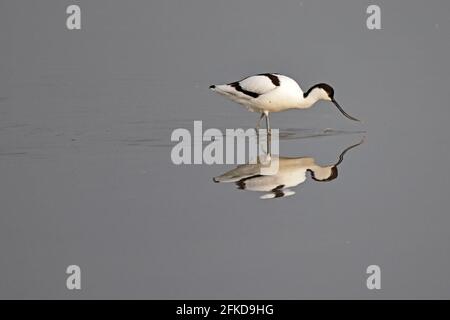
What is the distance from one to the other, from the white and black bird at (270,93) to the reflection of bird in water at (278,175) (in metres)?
1.16

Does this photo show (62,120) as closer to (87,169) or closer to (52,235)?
(87,169)

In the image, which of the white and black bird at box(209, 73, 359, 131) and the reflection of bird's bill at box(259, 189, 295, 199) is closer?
the reflection of bird's bill at box(259, 189, 295, 199)

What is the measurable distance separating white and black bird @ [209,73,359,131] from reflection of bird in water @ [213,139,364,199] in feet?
3.79

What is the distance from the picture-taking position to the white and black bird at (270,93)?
36.6ft

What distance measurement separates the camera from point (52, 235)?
8102 millimetres

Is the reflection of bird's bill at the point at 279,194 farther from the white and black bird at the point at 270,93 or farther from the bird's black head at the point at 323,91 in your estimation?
the bird's black head at the point at 323,91

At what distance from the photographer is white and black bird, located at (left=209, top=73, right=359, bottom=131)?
11141 mm

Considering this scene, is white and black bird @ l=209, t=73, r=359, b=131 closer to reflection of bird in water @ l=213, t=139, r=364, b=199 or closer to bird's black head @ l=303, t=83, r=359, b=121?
bird's black head @ l=303, t=83, r=359, b=121

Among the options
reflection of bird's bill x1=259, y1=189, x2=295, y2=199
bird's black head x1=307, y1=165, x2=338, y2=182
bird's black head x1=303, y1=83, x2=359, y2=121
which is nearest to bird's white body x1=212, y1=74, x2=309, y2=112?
bird's black head x1=303, y1=83, x2=359, y2=121

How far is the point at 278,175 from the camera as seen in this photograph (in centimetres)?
952

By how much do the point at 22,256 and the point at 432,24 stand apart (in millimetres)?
8403

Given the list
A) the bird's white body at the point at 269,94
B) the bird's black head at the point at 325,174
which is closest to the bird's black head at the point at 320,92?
the bird's white body at the point at 269,94

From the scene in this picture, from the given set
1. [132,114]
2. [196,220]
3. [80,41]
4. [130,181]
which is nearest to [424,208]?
[196,220]

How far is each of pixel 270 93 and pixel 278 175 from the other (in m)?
Result: 1.79
